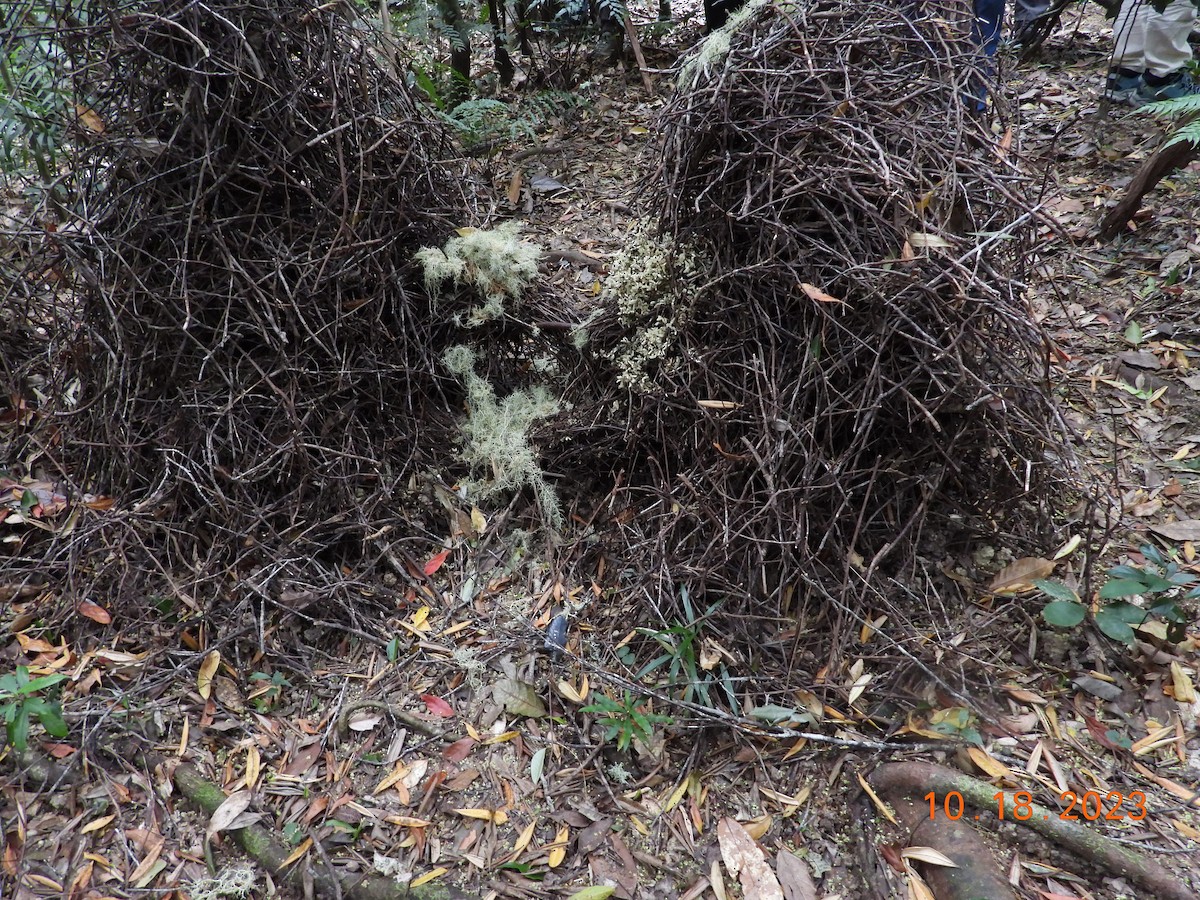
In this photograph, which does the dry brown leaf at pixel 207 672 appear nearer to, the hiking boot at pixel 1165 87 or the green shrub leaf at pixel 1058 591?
the green shrub leaf at pixel 1058 591

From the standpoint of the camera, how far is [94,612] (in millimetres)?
2389

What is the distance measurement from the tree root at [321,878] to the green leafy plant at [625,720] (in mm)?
547

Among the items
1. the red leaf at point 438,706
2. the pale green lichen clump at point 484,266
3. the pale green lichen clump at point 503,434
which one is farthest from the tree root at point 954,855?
the pale green lichen clump at point 484,266

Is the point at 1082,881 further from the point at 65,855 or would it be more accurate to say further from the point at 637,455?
the point at 65,855

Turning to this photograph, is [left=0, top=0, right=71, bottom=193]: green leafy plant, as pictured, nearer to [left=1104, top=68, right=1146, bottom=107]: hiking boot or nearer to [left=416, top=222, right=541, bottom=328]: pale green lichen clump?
[left=416, top=222, right=541, bottom=328]: pale green lichen clump

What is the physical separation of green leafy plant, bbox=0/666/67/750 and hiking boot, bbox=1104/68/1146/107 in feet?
18.7

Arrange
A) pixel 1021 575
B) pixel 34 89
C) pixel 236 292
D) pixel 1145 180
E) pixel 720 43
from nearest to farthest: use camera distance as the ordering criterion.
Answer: pixel 1021 575 < pixel 720 43 < pixel 236 292 < pixel 34 89 < pixel 1145 180

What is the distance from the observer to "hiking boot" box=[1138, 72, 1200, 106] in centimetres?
385

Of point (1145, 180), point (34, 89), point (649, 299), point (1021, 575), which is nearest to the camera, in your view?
point (1021, 575)

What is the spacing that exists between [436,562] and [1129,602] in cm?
225

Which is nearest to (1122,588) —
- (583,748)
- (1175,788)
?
(1175,788)

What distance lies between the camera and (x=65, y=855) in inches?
76.7

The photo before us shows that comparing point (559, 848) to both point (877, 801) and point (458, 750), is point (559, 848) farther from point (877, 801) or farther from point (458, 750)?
point (877, 801)

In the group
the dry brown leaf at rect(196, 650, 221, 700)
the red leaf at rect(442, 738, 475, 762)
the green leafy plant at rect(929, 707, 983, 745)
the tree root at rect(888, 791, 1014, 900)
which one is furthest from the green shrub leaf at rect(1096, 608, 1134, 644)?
the dry brown leaf at rect(196, 650, 221, 700)
